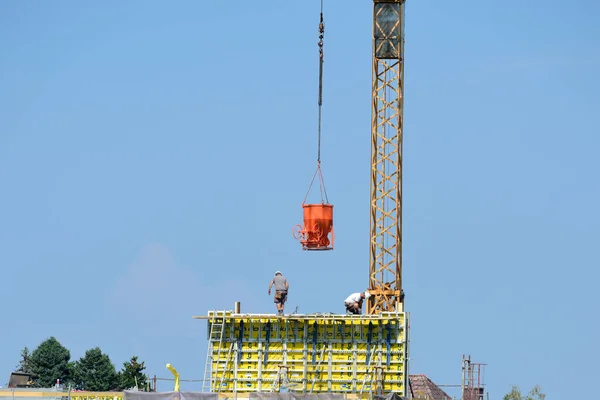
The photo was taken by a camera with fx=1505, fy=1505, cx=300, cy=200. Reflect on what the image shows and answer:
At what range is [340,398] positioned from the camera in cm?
6444

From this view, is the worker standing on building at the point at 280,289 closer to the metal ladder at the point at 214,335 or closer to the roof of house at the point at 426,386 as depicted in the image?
the metal ladder at the point at 214,335

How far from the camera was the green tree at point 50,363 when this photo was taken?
14762cm

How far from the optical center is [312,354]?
71375mm

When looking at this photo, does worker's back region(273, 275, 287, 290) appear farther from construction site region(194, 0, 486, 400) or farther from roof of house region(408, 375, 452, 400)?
roof of house region(408, 375, 452, 400)

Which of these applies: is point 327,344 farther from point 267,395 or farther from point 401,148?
point 401,148

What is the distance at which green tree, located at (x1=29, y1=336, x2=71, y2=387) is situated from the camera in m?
148

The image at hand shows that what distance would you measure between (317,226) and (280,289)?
554 centimetres

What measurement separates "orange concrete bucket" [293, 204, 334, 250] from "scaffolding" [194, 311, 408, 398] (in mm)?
5036

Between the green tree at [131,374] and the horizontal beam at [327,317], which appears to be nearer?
the horizontal beam at [327,317]

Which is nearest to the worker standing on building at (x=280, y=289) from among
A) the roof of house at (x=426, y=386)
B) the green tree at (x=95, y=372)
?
the roof of house at (x=426, y=386)

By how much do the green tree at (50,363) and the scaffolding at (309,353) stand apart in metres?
77.3

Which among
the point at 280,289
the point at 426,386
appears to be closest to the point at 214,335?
the point at 280,289

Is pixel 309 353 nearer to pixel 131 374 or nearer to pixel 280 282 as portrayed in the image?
pixel 280 282

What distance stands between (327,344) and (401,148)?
17753mm
